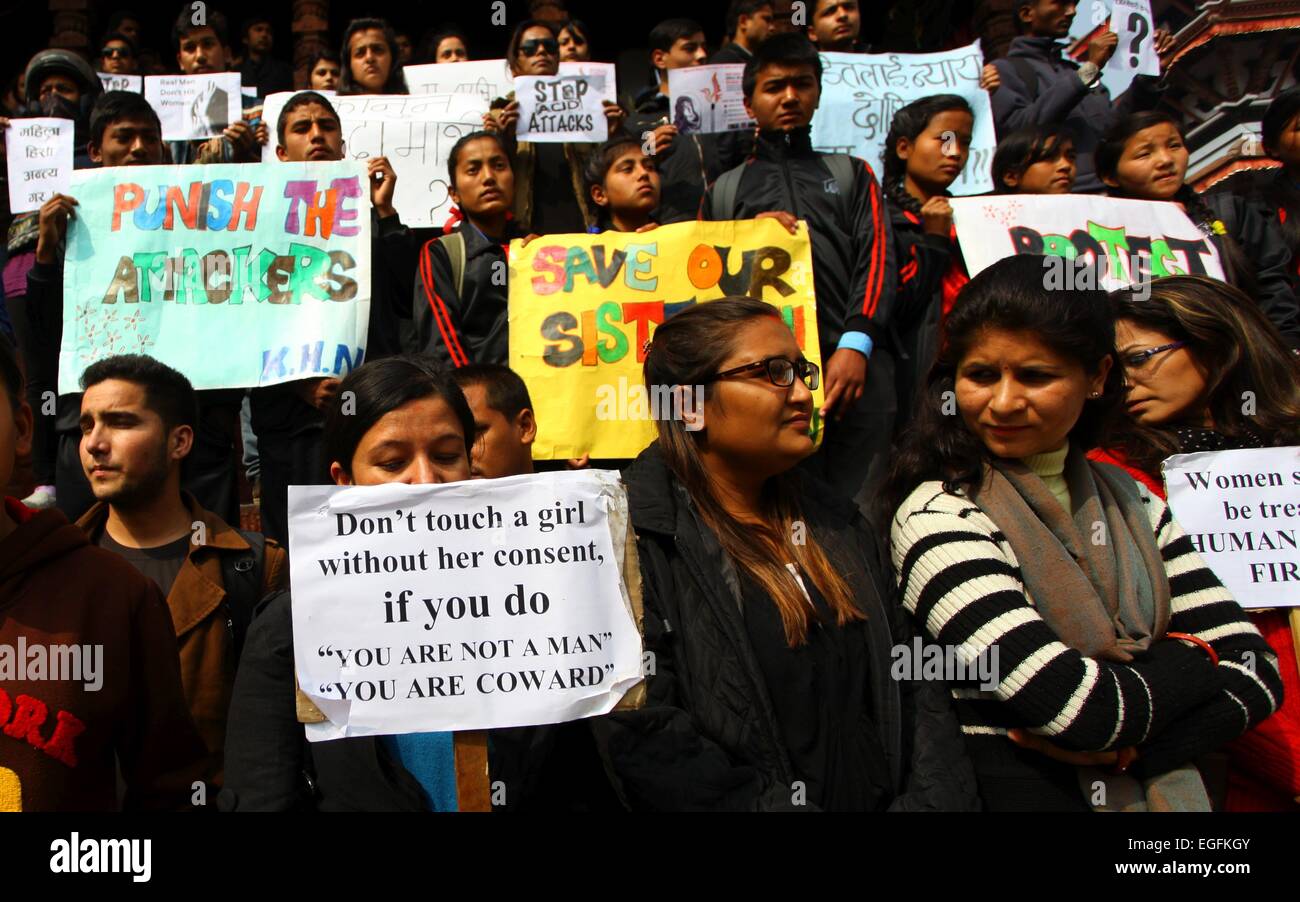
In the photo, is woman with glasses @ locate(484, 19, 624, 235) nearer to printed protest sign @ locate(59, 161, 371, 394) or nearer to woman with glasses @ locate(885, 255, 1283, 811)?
printed protest sign @ locate(59, 161, 371, 394)

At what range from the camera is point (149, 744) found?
244 cm

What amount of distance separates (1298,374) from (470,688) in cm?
291

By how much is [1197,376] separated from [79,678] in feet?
10.8

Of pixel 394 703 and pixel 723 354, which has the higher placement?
pixel 723 354

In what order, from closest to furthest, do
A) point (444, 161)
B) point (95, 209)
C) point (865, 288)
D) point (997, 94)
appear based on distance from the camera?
point (865, 288), point (95, 209), point (444, 161), point (997, 94)

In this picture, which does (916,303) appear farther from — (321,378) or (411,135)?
(411,135)

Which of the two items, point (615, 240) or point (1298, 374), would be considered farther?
point (615, 240)

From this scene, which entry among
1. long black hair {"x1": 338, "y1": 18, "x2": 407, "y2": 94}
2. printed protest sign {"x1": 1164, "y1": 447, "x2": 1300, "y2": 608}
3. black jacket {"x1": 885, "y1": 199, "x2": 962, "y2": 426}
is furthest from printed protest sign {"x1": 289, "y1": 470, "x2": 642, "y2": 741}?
long black hair {"x1": 338, "y1": 18, "x2": 407, "y2": 94}

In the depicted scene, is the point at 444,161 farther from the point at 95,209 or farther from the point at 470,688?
the point at 470,688

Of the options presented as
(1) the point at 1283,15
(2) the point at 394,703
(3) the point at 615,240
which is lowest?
(2) the point at 394,703

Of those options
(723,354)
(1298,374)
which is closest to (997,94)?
(1298,374)

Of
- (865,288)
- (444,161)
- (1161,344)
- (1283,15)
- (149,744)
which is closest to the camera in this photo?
(149,744)

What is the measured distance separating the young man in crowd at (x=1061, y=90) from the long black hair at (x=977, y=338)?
4.57m

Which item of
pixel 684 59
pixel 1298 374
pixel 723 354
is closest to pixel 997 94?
pixel 684 59
